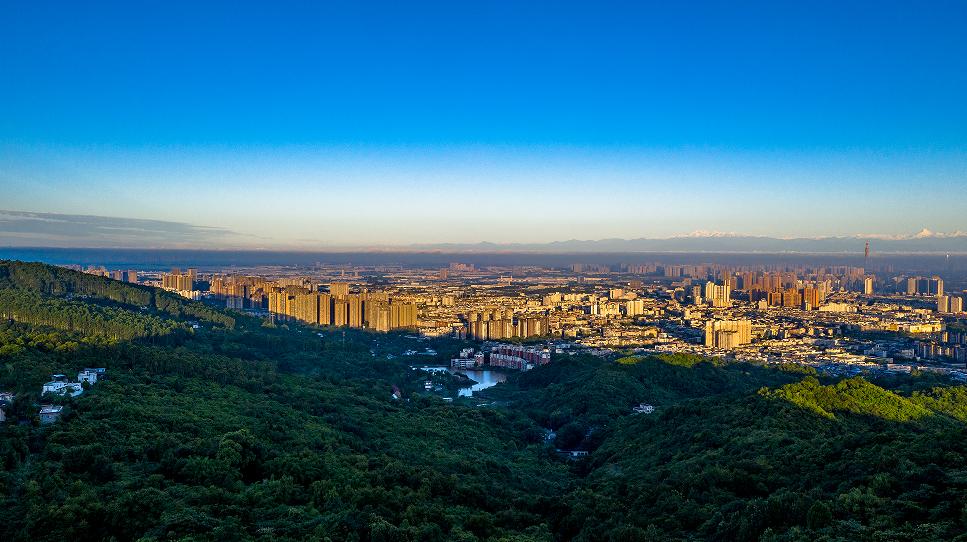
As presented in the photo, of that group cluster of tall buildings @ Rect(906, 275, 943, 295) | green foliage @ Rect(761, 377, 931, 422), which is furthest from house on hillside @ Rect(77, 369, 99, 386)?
cluster of tall buildings @ Rect(906, 275, 943, 295)

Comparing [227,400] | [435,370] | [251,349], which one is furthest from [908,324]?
[227,400]

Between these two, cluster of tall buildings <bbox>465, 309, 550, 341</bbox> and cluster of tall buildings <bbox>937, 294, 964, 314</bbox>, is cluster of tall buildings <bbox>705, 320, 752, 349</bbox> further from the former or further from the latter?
cluster of tall buildings <bbox>937, 294, 964, 314</bbox>

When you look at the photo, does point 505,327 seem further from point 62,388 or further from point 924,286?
point 924,286

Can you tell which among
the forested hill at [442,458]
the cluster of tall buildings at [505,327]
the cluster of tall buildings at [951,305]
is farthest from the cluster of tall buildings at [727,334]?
the cluster of tall buildings at [951,305]

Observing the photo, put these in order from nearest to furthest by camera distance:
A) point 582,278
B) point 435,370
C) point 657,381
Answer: point 657,381
point 435,370
point 582,278

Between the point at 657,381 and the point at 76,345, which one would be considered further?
the point at 657,381

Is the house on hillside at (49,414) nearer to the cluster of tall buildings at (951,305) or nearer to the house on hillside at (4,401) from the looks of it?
the house on hillside at (4,401)

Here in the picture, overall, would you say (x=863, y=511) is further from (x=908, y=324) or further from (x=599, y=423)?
(x=908, y=324)
